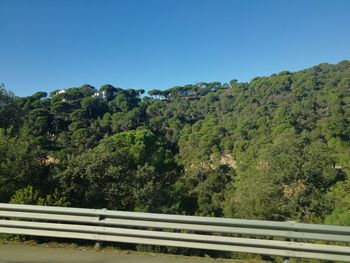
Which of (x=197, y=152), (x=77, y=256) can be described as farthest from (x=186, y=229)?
(x=197, y=152)

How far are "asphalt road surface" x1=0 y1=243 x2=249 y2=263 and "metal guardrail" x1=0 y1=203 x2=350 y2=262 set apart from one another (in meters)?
0.27

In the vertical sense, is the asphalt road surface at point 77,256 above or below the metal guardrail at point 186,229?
below

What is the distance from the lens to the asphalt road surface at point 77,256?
23.2 ft

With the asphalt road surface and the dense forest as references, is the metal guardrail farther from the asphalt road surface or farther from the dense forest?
the dense forest

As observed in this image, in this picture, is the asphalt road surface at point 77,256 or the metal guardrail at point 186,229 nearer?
the metal guardrail at point 186,229

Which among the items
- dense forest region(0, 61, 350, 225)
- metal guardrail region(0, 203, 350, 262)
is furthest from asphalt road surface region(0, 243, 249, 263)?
dense forest region(0, 61, 350, 225)

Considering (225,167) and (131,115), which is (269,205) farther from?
(131,115)

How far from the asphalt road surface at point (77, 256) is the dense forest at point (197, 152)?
306 cm

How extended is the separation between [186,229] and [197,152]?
8267cm

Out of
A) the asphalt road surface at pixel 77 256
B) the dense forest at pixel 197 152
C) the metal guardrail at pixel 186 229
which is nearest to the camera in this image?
the metal guardrail at pixel 186 229

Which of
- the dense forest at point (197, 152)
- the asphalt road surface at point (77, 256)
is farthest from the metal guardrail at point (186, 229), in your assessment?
the dense forest at point (197, 152)

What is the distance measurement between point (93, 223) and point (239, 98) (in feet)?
509

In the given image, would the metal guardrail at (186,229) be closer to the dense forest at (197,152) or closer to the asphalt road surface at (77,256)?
the asphalt road surface at (77,256)

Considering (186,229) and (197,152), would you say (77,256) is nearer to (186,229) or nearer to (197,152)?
(186,229)
